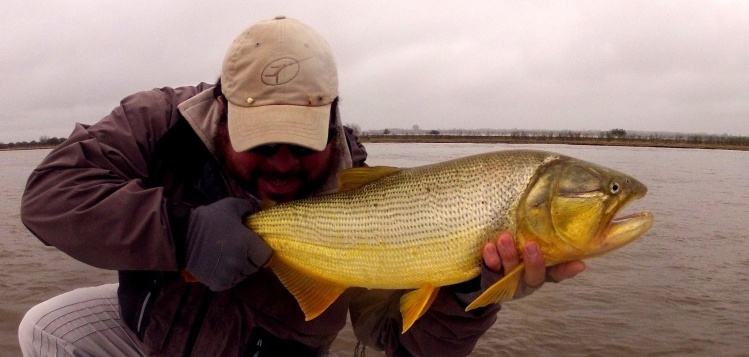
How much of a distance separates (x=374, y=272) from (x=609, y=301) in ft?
17.6

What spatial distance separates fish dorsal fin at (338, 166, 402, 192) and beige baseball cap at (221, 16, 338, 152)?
232 millimetres

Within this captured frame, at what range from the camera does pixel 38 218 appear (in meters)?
2.52

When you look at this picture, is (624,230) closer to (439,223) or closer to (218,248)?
(439,223)

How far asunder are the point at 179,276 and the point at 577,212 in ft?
7.22

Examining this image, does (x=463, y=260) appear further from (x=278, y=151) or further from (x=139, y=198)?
(x=139, y=198)

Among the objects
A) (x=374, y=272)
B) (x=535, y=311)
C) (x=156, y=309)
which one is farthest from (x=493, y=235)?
(x=535, y=311)

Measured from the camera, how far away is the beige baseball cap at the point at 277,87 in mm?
2881

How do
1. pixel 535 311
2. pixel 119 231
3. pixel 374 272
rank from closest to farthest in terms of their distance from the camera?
pixel 119 231 → pixel 374 272 → pixel 535 311

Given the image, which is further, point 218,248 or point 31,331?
point 31,331

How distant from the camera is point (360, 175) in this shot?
2.86 meters

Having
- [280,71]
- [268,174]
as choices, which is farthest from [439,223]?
[280,71]

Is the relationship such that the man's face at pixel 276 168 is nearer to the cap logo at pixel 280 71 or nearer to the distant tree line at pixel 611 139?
the cap logo at pixel 280 71

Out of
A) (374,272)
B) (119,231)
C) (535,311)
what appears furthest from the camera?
(535,311)

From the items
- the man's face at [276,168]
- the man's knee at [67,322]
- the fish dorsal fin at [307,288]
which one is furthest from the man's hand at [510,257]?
the man's knee at [67,322]
